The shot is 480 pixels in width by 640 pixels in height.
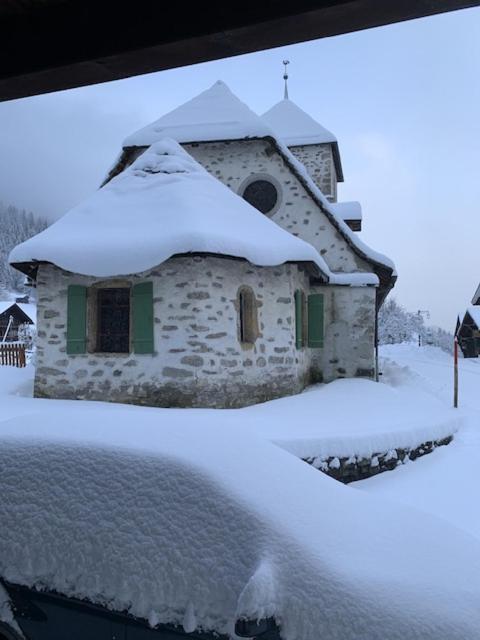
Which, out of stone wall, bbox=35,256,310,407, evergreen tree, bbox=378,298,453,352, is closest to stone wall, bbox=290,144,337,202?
stone wall, bbox=35,256,310,407

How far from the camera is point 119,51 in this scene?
2.58 meters

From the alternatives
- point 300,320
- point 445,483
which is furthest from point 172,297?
point 445,483

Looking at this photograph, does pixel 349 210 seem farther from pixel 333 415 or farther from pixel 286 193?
pixel 333 415

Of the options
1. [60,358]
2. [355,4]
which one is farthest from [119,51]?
[60,358]

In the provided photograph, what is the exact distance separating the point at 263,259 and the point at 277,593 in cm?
811

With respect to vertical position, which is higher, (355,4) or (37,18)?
(37,18)

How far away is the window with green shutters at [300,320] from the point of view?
11609 mm

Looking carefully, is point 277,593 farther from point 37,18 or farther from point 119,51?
point 37,18

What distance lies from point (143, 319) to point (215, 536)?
749cm

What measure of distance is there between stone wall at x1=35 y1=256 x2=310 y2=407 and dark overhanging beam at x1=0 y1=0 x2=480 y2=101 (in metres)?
6.42

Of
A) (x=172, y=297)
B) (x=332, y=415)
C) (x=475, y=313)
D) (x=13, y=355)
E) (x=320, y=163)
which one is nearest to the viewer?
(x=332, y=415)

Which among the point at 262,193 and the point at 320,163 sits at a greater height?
the point at 320,163

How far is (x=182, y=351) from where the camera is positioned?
9172 millimetres

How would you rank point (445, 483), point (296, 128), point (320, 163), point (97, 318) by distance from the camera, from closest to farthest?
point (445, 483), point (97, 318), point (320, 163), point (296, 128)
